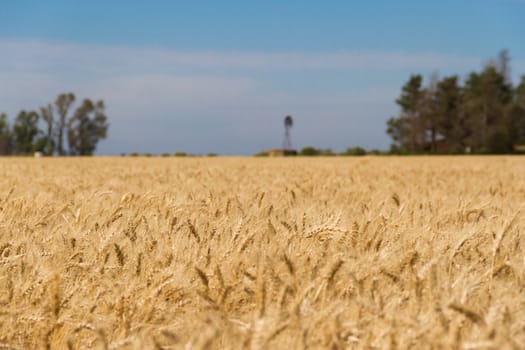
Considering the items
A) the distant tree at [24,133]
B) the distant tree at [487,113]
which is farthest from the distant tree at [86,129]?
the distant tree at [487,113]

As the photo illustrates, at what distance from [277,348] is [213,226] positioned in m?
1.42

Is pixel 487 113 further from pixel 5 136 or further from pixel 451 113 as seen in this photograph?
pixel 5 136

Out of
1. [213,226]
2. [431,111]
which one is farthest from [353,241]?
[431,111]

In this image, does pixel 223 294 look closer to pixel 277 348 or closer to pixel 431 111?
pixel 277 348

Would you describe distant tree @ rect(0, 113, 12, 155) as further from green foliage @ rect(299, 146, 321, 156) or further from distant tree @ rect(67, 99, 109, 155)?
green foliage @ rect(299, 146, 321, 156)

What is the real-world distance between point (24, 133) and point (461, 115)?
56286 millimetres

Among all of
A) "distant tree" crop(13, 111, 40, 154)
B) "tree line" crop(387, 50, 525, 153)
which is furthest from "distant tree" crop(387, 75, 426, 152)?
"distant tree" crop(13, 111, 40, 154)

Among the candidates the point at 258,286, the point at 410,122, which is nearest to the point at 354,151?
the point at 410,122

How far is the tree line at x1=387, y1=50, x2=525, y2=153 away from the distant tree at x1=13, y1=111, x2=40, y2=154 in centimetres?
4770

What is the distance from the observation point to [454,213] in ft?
10.9

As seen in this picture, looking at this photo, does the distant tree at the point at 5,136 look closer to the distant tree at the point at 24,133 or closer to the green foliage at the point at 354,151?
the distant tree at the point at 24,133

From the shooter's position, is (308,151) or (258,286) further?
(308,151)

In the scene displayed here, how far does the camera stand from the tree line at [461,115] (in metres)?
56.1

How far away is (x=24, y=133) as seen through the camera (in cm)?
7862
